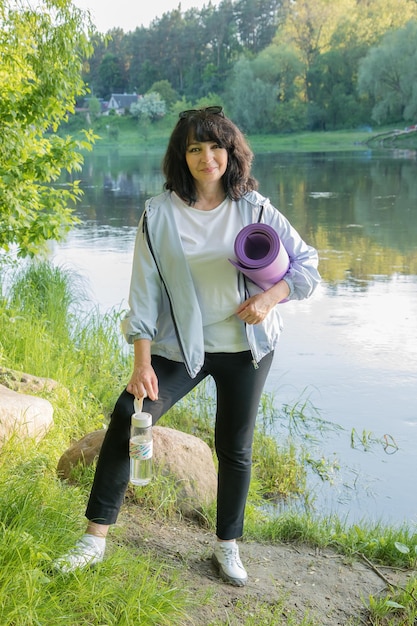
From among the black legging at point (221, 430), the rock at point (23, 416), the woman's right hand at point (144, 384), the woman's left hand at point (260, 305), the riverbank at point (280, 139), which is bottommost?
the riverbank at point (280, 139)

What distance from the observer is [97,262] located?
9766 mm

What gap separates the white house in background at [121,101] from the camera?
48.5 m

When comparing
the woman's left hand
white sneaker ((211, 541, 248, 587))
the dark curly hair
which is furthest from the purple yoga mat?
white sneaker ((211, 541, 248, 587))

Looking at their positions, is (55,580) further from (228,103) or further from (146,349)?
(228,103)

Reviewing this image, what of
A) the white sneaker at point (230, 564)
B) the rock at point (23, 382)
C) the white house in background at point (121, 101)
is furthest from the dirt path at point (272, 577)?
the white house in background at point (121, 101)

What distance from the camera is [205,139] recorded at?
7.08 feet

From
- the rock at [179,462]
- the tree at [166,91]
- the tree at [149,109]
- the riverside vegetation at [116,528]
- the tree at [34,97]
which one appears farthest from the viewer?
the tree at [166,91]

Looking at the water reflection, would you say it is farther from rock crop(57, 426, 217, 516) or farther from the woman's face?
the woman's face

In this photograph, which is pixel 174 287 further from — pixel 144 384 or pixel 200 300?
pixel 144 384

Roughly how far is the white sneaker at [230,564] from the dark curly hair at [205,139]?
1032mm

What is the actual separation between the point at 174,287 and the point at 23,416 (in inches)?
50.3

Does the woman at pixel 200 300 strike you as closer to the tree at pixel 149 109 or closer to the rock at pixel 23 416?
the rock at pixel 23 416

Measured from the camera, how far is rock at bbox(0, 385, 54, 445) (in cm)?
305

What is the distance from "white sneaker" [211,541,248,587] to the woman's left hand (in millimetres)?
704
